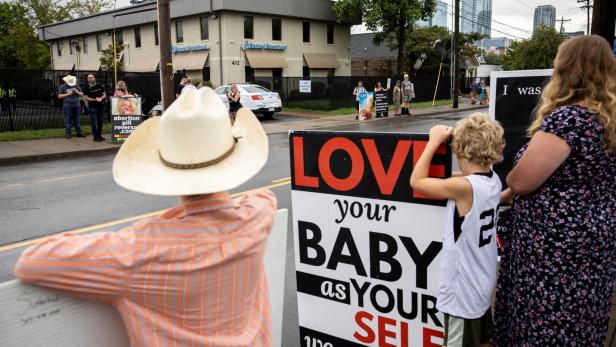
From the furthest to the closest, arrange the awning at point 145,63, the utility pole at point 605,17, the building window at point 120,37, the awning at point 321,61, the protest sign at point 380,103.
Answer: the building window at point 120,37 < the awning at point 321,61 < the awning at point 145,63 < the protest sign at point 380,103 < the utility pole at point 605,17

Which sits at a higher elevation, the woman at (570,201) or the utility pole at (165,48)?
the utility pole at (165,48)

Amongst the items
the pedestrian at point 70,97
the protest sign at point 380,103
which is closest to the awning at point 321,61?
the protest sign at point 380,103

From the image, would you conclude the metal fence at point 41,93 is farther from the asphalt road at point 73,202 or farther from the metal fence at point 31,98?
the asphalt road at point 73,202

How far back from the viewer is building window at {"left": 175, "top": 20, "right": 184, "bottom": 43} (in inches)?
1591

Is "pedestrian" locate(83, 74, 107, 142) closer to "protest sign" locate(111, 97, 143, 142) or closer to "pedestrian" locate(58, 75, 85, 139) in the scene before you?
"pedestrian" locate(58, 75, 85, 139)

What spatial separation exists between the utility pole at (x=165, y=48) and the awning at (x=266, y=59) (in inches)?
959

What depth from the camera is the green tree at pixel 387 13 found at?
4150cm

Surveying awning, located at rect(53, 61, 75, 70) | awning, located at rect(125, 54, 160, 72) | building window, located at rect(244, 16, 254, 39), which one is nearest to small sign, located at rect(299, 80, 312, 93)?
building window, located at rect(244, 16, 254, 39)

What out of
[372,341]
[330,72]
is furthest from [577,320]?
[330,72]

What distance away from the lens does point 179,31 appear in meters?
40.7

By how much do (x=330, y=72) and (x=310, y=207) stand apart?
4363 cm

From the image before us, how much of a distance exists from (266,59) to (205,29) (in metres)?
5.02

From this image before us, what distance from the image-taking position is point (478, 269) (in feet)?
7.62

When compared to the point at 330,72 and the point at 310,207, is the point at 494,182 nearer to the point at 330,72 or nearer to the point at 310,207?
the point at 310,207
